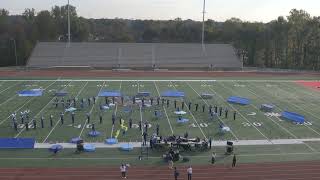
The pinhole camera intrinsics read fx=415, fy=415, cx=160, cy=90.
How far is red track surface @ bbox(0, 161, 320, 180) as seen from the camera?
18.3 meters

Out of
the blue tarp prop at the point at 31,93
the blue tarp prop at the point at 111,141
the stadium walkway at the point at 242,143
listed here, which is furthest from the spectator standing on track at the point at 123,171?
the blue tarp prop at the point at 31,93

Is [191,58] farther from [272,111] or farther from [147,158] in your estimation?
[147,158]

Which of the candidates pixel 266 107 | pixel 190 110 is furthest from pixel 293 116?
pixel 190 110

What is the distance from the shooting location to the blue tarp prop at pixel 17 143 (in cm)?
2203

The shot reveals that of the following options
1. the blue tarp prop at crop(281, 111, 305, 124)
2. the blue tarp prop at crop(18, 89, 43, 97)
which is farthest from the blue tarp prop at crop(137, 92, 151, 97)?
the blue tarp prop at crop(281, 111, 305, 124)

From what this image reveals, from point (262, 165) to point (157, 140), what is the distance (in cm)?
545

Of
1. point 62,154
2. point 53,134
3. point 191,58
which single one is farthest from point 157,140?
point 191,58

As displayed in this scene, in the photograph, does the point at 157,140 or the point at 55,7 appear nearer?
the point at 157,140

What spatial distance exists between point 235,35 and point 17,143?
5859 centimetres

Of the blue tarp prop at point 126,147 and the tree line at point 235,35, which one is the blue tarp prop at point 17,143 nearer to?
the blue tarp prop at point 126,147

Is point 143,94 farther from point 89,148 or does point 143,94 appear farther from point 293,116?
point 89,148

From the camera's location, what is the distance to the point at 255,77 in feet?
166

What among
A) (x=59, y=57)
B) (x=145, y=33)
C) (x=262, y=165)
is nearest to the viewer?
(x=262, y=165)

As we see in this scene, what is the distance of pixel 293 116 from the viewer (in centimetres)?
2858
